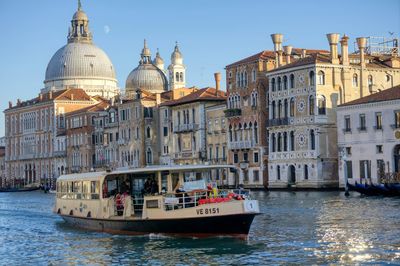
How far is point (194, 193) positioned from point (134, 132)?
1769 inches

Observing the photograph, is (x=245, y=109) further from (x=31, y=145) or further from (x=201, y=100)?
(x=31, y=145)

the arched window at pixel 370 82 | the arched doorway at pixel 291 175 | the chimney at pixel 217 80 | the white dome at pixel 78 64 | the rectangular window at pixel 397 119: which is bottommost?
the arched doorway at pixel 291 175

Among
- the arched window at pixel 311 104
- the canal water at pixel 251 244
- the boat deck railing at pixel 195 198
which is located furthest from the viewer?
the arched window at pixel 311 104

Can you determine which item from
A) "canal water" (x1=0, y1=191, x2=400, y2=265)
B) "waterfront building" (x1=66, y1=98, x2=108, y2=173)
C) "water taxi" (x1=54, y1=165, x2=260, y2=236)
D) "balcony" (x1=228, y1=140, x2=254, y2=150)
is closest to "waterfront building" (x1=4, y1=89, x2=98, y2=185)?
"waterfront building" (x1=66, y1=98, x2=108, y2=173)

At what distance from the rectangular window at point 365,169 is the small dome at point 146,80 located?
44608mm

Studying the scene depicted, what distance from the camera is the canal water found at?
1816cm

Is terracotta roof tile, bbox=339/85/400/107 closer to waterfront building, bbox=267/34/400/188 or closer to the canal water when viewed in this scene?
waterfront building, bbox=267/34/400/188

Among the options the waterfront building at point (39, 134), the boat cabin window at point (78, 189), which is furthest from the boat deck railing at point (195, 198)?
the waterfront building at point (39, 134)

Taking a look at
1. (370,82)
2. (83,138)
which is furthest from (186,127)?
(83,138)

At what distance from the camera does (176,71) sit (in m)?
92.1

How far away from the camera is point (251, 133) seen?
5181cm

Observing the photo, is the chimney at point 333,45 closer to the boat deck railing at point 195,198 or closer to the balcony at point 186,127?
the balcony at point 186,127

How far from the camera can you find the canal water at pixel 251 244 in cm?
1816

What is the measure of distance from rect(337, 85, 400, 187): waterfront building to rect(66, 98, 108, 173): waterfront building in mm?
31580
